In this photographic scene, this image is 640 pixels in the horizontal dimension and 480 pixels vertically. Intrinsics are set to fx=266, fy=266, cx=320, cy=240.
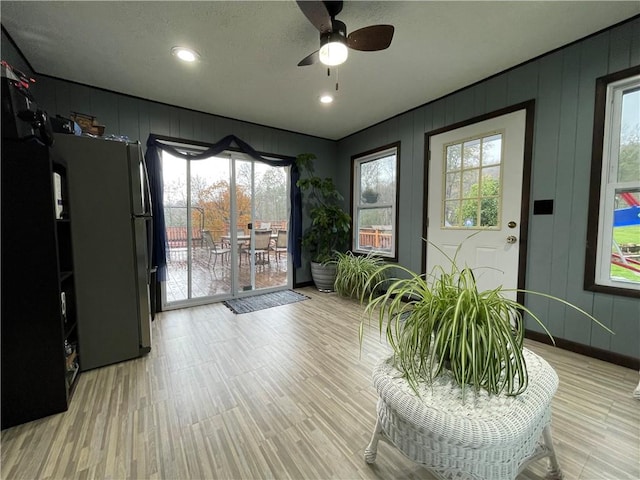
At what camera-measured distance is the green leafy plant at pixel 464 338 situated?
922 mm

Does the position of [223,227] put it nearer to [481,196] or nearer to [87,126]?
[87,126]

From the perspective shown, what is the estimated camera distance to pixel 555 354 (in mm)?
2141

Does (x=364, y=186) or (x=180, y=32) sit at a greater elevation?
(x=180, y=32)

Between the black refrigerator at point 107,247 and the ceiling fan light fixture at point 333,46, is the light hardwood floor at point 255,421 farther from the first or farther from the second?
the ceiling fan light fixture at point 333,46

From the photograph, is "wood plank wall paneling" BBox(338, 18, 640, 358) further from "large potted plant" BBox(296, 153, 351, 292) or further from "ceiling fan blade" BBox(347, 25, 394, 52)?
"large potted plant" BBox(296, 153, 351, 292)

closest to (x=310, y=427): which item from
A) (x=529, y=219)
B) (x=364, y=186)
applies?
(x=529, y=219)

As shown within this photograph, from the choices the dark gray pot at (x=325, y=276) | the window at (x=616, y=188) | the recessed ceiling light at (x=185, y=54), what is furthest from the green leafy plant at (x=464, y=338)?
the dark gray pot at (x=325, y=276)

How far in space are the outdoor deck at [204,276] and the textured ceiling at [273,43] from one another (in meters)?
1.85

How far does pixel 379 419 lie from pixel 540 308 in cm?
209

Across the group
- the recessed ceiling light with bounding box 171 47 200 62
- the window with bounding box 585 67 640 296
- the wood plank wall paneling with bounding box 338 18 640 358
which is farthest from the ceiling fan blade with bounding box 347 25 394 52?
the window with bounding box 585 67 640 296

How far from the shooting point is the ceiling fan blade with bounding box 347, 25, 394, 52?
164 centimetres

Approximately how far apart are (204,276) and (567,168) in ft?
13.0

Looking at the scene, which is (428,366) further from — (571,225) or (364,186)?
(364,186)

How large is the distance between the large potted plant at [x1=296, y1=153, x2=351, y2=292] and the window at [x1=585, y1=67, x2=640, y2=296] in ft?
8.68
